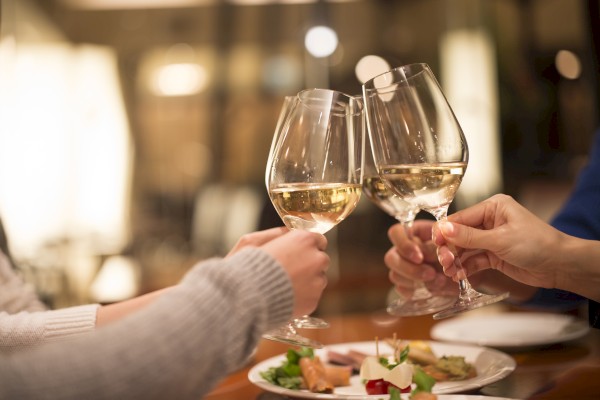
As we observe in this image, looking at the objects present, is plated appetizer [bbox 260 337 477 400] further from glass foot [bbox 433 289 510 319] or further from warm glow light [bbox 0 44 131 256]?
warm glow light [bbox 0 44 131 256]

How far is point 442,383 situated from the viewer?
1.12 metres

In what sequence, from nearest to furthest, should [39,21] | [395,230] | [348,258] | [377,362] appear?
[377,362] → [395,230] → [348,258] → [39,21]

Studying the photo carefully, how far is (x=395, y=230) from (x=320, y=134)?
387 mm

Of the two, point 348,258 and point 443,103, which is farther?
point 348,258

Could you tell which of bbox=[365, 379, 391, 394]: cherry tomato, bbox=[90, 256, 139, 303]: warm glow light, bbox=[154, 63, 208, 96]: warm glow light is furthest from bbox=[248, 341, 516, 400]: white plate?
bbox=[154, 63, 208, 96]: warm glow light

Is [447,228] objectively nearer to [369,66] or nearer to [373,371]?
[373,371]

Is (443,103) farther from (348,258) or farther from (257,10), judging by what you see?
(257,10)

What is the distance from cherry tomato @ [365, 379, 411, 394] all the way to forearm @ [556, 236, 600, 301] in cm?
36

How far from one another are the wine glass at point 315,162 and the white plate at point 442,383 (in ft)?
0.41

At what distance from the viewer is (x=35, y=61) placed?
20.0ft

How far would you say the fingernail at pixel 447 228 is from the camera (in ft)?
3.67

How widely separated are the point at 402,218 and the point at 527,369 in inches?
15.4

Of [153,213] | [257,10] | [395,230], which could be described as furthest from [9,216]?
[395,230]

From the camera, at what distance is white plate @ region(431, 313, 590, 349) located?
142cm
